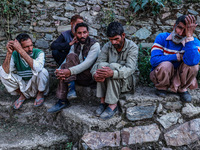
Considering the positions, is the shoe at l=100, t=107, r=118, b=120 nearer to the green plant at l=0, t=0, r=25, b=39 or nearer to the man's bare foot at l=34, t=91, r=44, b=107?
the man's bare foot at l=34, t=91, r=44, b=107

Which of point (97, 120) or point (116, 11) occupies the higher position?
point (116, 11)

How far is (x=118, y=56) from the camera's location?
2727 mm

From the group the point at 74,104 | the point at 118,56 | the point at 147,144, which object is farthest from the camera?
the point at 74,104

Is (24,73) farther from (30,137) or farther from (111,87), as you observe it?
(111,87)

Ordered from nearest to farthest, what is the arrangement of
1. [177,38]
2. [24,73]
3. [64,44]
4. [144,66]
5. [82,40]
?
1. [177,38]
2. [82,40]
3. [24,73]
4. [64,44]
5. [144,66]

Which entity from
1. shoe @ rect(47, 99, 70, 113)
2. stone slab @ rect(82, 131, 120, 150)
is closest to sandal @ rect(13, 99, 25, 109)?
shoe @ rect(47, 99, 70, 113)

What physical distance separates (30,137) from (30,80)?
35.9 inches

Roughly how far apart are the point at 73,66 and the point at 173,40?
1.55m

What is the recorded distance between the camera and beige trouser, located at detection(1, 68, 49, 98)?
2871 mm

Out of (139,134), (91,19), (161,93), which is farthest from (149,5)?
(139,134)

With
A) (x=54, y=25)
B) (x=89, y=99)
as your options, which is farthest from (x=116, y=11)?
(x=89, y=99)

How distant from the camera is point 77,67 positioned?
2.72 metres

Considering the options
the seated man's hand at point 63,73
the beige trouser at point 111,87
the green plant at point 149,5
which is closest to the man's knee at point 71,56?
the seated man's hand at point 63,73

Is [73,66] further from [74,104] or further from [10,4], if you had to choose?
[10,4]
